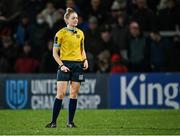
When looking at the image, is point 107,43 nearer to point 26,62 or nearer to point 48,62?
point 48,62

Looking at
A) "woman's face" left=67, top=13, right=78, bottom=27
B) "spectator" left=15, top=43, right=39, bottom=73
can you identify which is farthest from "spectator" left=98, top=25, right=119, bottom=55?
"woman's face" left=67, top=13, right=78, bottom=27

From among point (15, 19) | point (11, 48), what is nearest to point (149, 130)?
point (11, 48)

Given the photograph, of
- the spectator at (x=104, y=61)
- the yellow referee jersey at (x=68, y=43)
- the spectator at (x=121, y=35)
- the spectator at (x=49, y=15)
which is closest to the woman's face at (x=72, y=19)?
the yellow referee jersey at (x=68, y=43)

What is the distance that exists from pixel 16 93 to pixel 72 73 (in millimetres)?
7812

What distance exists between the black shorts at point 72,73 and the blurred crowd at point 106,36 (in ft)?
24.2

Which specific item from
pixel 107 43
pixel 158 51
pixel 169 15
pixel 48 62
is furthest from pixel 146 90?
pixel 48 62

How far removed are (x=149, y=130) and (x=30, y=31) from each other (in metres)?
10.2

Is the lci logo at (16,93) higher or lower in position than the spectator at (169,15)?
lower

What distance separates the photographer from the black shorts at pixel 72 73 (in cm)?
1276

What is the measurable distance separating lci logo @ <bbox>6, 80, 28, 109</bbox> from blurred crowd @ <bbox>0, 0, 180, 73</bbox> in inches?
42.6

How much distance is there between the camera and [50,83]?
20.2m

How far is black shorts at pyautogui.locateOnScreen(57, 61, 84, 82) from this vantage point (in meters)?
12.8

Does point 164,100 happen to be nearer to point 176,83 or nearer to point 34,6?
point 176,83

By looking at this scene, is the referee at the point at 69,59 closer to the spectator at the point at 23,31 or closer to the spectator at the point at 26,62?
the spectator at the point at 26,62
